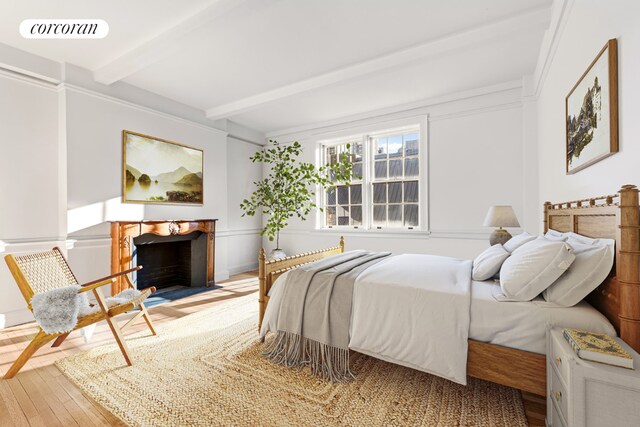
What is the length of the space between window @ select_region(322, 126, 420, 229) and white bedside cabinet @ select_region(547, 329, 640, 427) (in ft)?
11.9

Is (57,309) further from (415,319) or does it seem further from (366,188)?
(366,188)

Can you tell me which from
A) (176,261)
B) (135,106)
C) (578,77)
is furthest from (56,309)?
(578,77)

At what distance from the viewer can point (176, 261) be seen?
4.74 meters

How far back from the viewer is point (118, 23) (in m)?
2.68

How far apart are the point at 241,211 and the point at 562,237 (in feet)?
16.2

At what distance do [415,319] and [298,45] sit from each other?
2.87 m

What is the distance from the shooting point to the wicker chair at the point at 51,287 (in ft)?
6.83

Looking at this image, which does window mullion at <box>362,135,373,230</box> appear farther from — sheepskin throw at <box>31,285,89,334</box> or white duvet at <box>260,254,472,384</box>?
sheepskin throw at <box>31,285,89,334</box>

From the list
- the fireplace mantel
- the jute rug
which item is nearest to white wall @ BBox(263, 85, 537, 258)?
the jute rug

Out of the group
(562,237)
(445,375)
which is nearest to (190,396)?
(445,375)

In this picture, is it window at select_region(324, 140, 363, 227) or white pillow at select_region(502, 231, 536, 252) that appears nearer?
white pillow at select_region(502, 231, 536, 252)

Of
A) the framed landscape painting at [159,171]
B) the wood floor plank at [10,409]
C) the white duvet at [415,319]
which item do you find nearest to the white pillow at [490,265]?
the white duvet at [415,319]

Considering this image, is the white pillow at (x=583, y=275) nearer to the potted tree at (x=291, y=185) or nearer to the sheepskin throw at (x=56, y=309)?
the sheepskin throw at (x=56, y=309)

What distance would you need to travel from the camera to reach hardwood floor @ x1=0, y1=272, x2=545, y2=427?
5.38ft
